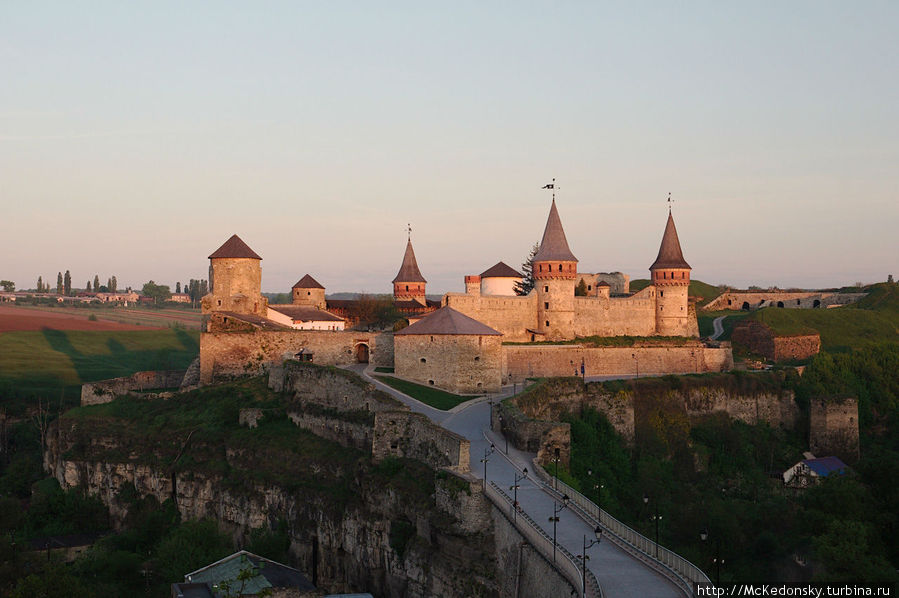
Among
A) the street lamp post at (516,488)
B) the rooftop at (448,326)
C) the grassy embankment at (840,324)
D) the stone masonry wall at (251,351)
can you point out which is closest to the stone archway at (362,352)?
the stone masonry wall at (251,351)

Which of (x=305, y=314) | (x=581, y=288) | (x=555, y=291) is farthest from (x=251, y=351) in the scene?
(x=581, y=288)

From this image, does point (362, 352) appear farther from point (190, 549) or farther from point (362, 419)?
point (190, 549)

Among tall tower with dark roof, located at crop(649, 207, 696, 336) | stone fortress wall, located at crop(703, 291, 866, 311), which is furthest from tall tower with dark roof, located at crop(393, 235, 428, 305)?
stone fortress wall, located at crop(703, 291, 866, 311)

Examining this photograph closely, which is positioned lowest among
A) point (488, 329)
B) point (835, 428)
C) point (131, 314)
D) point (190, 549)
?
point (190, 549)

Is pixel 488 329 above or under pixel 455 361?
above

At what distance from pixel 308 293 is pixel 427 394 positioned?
3060cm

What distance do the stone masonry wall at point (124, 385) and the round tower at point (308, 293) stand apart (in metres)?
11.8

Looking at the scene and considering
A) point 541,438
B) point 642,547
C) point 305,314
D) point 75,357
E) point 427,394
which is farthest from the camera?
Answer: point 75,357

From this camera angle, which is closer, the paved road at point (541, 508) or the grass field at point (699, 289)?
the paved road at point (541, 508)

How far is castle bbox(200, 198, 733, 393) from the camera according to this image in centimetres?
5234

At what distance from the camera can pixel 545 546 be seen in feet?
87.4

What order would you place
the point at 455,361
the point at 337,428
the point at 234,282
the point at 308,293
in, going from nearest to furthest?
the point at 337,428 → the point at 455,361 → the point at 234,282 → the point at 308,293

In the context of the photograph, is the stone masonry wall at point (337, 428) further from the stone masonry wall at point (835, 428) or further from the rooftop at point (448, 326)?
the stone masonry wall at point (835, 428)

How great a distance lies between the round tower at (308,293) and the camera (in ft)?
253
